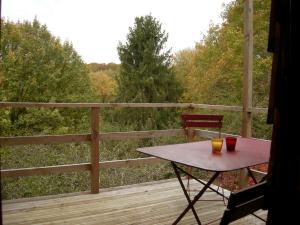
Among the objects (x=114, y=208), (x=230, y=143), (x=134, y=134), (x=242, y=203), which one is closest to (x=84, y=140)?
(x=134, y=134)

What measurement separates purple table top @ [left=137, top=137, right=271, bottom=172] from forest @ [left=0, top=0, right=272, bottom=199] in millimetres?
5027

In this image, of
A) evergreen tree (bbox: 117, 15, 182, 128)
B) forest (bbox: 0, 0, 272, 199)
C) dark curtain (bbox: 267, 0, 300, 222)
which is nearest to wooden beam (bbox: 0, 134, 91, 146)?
dark curtain (bbox: 267, 0, 300, 222)

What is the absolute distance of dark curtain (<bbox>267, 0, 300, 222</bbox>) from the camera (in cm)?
85

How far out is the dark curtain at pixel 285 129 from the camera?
2.77 ft

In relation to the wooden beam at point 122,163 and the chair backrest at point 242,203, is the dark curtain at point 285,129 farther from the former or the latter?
the wooden beam at point 122,163

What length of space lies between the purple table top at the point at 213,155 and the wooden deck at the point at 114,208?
2.41ft

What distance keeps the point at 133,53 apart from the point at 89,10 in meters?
3.69

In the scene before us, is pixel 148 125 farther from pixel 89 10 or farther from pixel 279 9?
pixel 279 9

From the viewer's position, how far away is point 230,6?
12.5 m

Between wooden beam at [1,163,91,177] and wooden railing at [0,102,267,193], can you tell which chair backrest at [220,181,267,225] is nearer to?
wooden railing at [0,102,267,193]

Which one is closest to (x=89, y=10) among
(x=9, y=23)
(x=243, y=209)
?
(x=9, y=23)

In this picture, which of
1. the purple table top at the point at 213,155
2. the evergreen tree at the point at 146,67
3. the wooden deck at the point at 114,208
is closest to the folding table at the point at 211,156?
the purple table top at the point at 213,155

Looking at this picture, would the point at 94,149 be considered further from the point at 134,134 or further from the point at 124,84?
the point at 124,84

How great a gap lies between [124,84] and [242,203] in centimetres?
1491
